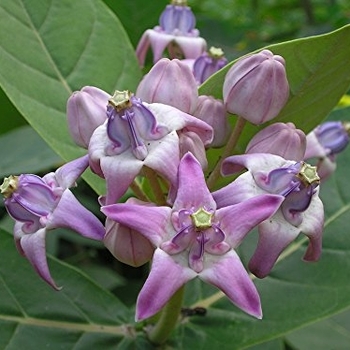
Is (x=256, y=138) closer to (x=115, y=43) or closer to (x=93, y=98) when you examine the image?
(x=93, y=98)

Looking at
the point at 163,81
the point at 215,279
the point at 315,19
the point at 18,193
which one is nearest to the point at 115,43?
the point at 163,81

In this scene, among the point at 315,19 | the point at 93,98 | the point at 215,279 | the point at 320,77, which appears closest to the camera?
the point at 215,279

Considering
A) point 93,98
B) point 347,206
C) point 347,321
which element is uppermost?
point 93,98

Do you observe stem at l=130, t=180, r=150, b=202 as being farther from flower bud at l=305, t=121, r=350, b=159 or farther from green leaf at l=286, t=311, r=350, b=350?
green leaf at l=286, t=311, r=350, b=350

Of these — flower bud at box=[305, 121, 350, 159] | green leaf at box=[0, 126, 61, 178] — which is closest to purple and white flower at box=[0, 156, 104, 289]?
flower bud at box=[305, 121, 350, 159]

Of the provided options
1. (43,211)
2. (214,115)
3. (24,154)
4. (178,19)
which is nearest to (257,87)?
(214,115)

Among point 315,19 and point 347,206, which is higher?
point 347,206

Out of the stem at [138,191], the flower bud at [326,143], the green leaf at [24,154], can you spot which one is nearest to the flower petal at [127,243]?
the stem at [138,191]
